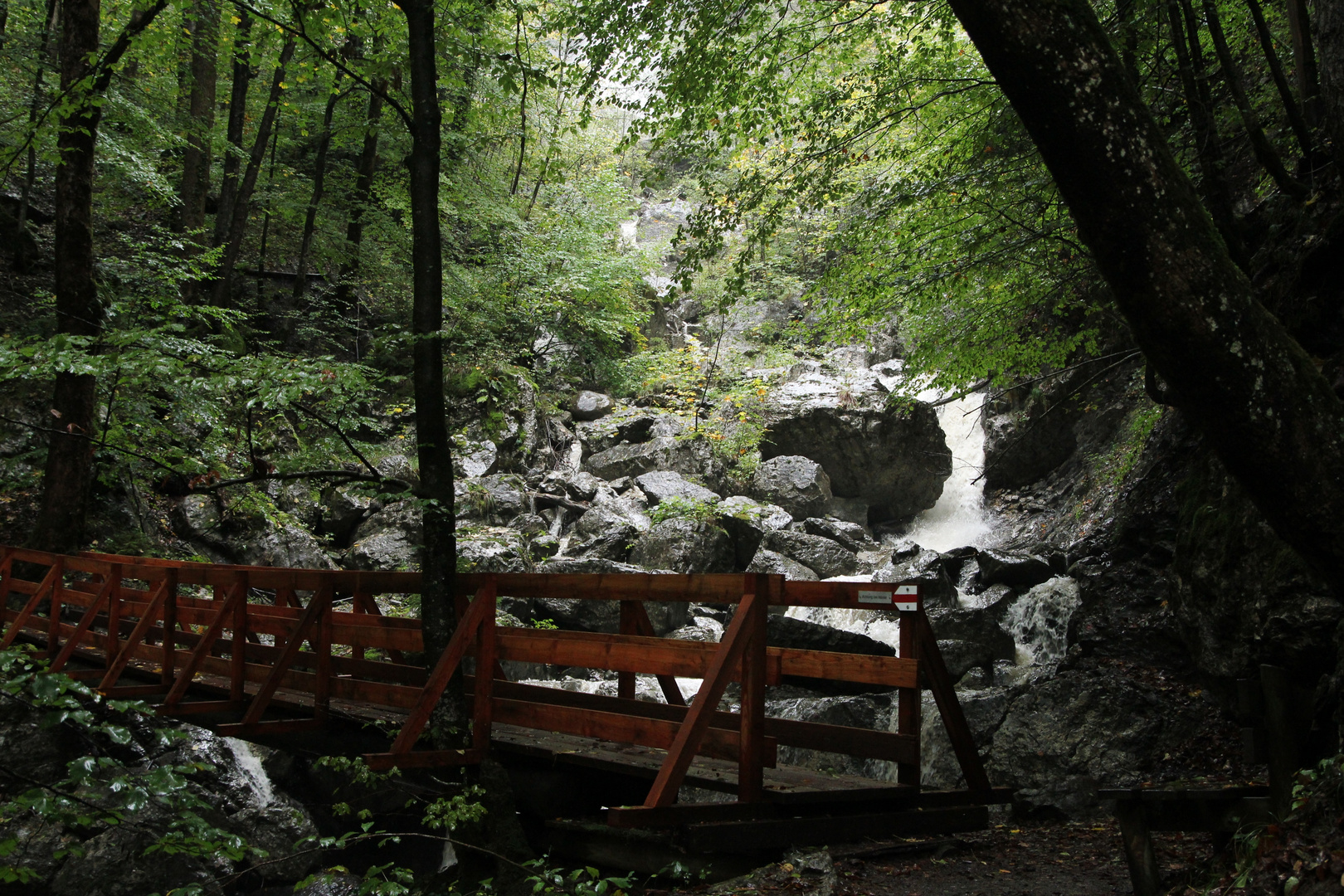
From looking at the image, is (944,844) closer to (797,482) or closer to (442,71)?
(442,71)

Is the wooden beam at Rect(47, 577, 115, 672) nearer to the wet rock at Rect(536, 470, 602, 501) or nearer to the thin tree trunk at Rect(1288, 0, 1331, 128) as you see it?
the thin tree trunk at Rect(1288, 0, 1331, 128)

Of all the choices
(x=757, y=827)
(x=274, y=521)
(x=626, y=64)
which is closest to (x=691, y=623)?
(x=274, y=521)

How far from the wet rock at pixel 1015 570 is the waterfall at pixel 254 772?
34.1 ft

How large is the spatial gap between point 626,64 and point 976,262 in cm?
418

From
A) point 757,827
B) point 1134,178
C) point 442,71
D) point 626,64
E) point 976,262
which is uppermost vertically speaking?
point 626,64

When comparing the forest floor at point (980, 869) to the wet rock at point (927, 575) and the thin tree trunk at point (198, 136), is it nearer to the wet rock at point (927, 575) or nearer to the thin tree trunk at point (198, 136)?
the wet rock at point (927, 575)

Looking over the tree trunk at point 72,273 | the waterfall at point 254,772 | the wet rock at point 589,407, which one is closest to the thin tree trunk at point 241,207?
the tree trunk at point 72,273

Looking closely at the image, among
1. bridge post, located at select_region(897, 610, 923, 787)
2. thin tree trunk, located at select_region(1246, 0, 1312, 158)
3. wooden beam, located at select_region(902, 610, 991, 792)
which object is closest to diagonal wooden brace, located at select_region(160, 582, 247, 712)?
bridge post, located at select_region(897, 610, 923, 787)

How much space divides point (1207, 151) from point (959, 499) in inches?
573

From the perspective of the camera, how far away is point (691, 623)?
1419 centimetres

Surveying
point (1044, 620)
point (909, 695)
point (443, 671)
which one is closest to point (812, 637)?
point (1044, 620)

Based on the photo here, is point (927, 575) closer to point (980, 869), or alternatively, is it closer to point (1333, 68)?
point (980, 869)

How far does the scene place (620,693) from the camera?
19.6ft

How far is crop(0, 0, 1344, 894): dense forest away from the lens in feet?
11.0
